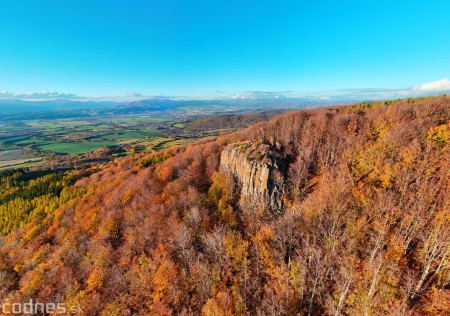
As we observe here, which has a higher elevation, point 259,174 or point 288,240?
point 259,174

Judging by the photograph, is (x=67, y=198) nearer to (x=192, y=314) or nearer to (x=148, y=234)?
(x=148, y=234)

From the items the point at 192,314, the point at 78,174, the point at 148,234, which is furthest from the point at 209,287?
the point at 78,174

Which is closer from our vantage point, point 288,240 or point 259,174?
point 288,240

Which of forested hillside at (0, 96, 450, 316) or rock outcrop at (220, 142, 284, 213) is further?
rock outcrop at (220, 142, 284, 213)
